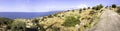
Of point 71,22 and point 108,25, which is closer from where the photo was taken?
point 108,25

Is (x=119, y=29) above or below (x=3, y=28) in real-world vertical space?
above

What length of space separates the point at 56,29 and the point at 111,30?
27739 mm

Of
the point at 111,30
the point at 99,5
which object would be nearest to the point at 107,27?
the point at 111,30

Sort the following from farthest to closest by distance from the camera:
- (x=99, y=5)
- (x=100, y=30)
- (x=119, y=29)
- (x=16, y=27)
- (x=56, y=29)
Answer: (x=99, y=5)
(x=56, y=29)
(x=16, y=27)
(x=119, y=29)
(x=100, y=30)

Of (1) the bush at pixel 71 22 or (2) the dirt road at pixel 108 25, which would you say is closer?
(2) the dirt road at pixel 108 25

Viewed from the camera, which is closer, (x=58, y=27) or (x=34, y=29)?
(x=34, y=29)

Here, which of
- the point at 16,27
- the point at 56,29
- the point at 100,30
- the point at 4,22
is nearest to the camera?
the point at 100,30

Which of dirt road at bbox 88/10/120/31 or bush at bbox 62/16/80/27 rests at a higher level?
dirt road at bbox 88/10/120/31

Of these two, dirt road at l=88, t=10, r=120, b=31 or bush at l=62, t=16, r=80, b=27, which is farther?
bush at l=62, t=16, r=80, b=27

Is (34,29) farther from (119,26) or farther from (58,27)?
(119,26)

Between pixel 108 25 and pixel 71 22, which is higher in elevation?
pixel 108 25

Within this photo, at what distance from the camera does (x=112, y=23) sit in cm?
1752

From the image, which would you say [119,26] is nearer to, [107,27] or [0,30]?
[107,27]

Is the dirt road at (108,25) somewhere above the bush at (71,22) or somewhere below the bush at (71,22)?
above
